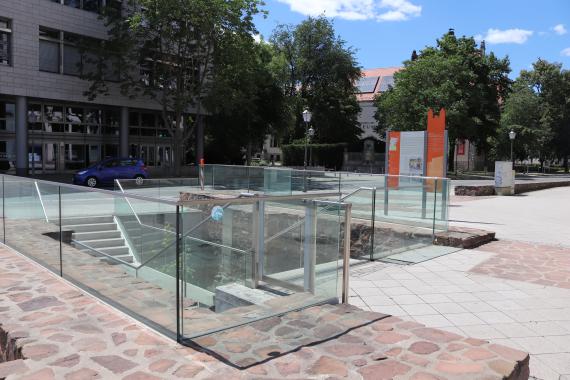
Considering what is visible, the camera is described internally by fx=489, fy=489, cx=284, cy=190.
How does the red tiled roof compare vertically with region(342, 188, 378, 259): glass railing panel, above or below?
above

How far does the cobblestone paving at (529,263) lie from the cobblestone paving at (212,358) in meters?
3.82

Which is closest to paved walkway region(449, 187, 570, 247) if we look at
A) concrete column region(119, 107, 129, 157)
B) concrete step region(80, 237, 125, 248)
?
concrete step region(80, 237, 125, 248)

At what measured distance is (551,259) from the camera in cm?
881

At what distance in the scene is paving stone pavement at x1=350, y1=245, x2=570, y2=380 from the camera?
4926 millimetres

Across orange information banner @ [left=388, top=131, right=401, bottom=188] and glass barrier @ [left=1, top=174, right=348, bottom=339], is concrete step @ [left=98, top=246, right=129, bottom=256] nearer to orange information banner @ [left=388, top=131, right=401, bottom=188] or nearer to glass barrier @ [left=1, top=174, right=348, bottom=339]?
glass barrier @ [left=1, top=174, right=348, bottom=339]

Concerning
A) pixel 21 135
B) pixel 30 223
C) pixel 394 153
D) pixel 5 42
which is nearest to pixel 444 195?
pixel 394 153

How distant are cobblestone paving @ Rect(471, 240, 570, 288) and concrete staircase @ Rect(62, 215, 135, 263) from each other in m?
5.47

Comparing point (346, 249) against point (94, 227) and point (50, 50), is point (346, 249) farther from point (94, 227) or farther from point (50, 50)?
point (50, 50)

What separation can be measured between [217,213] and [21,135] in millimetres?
30312

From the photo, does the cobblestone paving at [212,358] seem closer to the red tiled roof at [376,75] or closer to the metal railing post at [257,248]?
the metal railing post at [257,248]

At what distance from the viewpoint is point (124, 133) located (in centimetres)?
3638

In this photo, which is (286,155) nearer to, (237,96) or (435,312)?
(237,96)

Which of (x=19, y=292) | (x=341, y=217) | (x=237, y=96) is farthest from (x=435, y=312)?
(x=237, y=96)

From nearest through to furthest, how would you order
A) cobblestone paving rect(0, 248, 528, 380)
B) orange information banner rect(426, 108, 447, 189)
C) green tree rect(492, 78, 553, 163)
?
1. cobblestone paving rect(0, 248, 528, 380)
2. orange information banner rect(426, 108, 447, 189)
3. green tree rect(492, 78, 553, 163)
